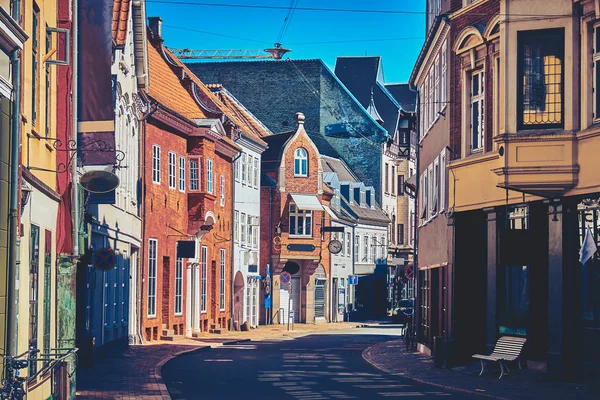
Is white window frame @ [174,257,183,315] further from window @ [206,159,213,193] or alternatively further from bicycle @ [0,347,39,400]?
bicycle @ [0,347,39,400]

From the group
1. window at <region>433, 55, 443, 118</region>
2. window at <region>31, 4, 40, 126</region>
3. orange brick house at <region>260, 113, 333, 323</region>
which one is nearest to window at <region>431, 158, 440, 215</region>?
window at <region>433, 55, 443, 118</region>

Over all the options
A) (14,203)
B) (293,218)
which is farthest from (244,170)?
(14,203)

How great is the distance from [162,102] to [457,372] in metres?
18.9

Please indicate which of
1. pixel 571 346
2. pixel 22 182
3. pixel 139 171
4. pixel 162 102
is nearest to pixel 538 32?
pixel 571 346

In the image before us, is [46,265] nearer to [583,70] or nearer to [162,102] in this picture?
[583,70]

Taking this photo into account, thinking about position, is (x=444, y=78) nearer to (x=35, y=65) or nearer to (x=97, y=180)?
(x=97, y=180)

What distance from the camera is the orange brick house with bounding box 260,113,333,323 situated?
211 feet

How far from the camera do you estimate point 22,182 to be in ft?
46.6

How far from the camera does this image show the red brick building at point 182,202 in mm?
41062

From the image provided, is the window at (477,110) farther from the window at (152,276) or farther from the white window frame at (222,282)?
the white window frame at (222,282)

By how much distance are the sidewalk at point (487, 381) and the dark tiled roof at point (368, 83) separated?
54.6 metres

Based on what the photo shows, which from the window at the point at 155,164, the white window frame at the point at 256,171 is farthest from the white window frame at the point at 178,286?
the white window frame at the point at 256,171

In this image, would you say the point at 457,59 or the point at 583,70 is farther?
the point at 457,59

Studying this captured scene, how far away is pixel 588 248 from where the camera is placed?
74.2 feet
